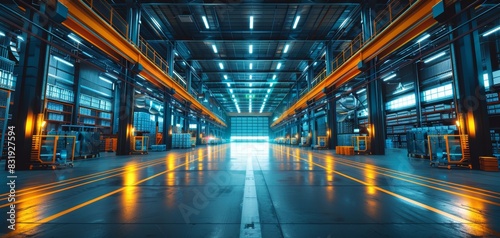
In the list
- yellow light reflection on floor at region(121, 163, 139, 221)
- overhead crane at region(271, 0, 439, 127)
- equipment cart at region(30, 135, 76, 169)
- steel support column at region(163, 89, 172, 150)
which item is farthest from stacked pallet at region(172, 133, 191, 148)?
yellow light reflection on floor at region(121, 163, 139, 221)

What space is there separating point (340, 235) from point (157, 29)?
22.2m

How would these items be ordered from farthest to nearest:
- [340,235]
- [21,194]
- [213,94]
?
[213,94] < [21,194] < [340,235]

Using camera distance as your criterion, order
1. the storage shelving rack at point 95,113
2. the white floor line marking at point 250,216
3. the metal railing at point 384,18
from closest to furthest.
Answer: the white floor line marking at point 250,216 → the metal railing at point 384,18 → the storage shelving rack at point 95,113

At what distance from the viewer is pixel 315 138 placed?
1042 inches

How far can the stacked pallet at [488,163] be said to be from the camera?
8.13 m

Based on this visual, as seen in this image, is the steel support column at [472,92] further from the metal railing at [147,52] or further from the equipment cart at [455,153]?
the metal railing at [147,52]

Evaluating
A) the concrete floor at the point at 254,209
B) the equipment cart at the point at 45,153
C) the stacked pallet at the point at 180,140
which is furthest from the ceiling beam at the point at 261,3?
the stacked pallet at the point at 180,140

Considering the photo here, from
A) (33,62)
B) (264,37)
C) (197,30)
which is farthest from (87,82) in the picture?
(264,37)

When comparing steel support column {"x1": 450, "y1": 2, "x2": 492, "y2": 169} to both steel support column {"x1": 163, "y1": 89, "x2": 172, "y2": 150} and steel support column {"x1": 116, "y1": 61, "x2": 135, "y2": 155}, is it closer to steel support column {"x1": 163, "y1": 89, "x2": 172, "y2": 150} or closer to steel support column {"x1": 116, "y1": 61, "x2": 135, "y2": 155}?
steel support column {"x1": 116, "y1": 61, "x2": 135, "y2": 155}

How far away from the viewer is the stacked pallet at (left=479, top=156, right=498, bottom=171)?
26.7 ft

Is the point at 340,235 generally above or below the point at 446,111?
below

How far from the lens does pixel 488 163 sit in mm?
8211

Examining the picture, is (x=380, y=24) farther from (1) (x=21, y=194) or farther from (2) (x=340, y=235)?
(1) (x=21, y=194)

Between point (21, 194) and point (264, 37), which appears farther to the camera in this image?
point (264, 37)
